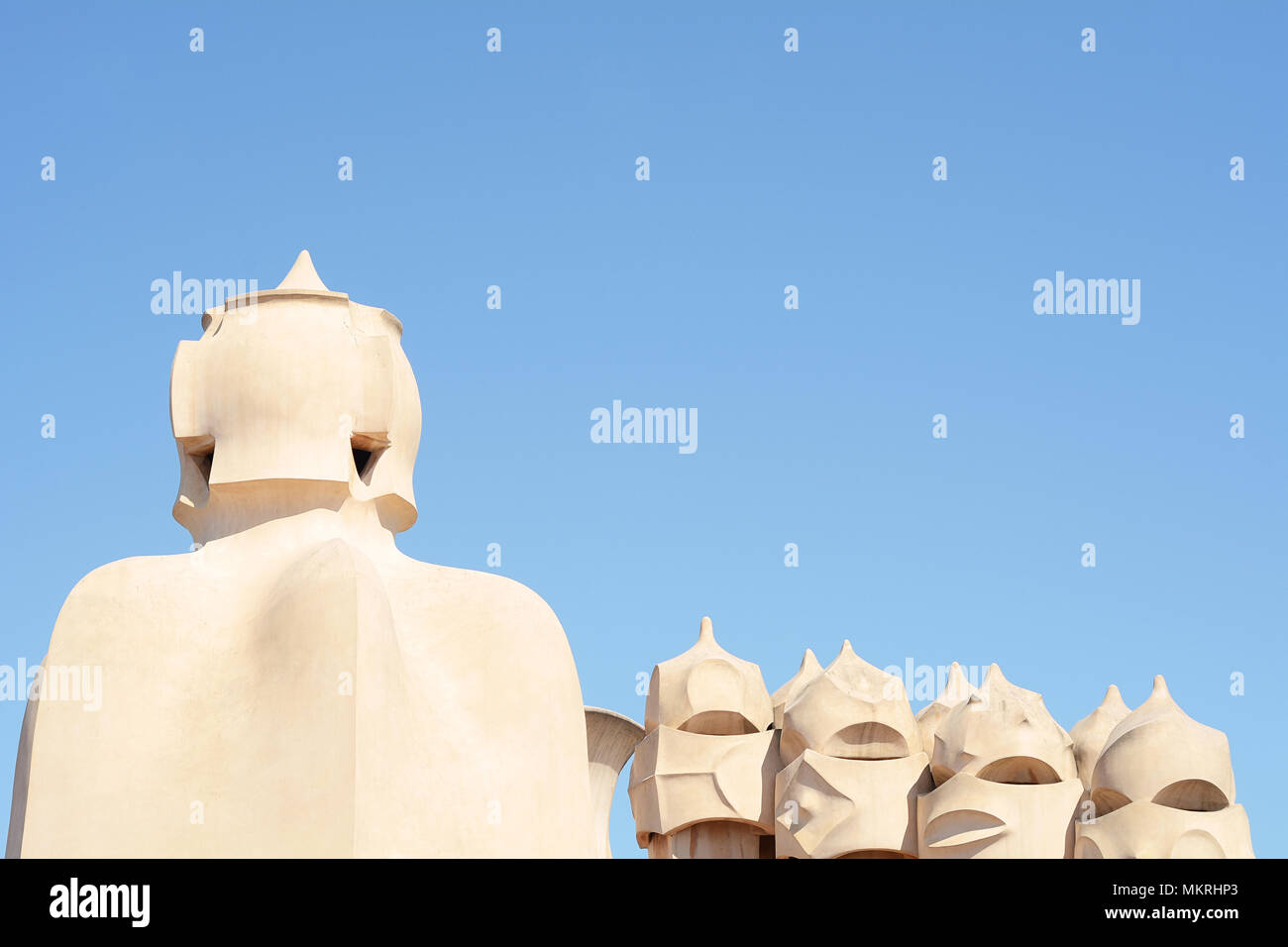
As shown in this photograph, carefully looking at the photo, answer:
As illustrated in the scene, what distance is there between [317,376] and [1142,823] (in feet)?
27.3

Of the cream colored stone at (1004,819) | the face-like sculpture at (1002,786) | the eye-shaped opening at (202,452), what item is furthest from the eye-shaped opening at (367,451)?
the cream colored stone at (1004,819)

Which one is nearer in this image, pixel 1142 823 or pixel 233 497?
pixel 233 497

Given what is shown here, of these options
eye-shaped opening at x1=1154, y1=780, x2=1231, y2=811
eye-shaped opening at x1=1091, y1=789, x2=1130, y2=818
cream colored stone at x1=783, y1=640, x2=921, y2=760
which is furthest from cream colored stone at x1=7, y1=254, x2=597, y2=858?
eye-shaped opening at x1=1154, y1=780, x2=1231, y2=811

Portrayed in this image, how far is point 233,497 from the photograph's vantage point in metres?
10.1

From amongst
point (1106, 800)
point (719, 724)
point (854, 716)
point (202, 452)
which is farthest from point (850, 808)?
point (202, 452)

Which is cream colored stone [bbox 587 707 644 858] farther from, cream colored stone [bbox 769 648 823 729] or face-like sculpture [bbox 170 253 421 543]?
face-like sculpture [bbox 170 253 421 543]

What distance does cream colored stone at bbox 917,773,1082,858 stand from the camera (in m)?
15.4

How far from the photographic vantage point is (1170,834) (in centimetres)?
1480

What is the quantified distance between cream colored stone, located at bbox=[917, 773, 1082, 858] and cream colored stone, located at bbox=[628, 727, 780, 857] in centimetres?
169

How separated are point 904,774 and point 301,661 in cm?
826

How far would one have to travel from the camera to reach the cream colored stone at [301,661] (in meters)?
8.90

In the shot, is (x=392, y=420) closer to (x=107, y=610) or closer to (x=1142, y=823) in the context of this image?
(x=107, y=610)

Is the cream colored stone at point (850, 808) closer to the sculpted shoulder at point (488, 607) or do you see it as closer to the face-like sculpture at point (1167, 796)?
the face-like sculpture at point (1167, 796)
